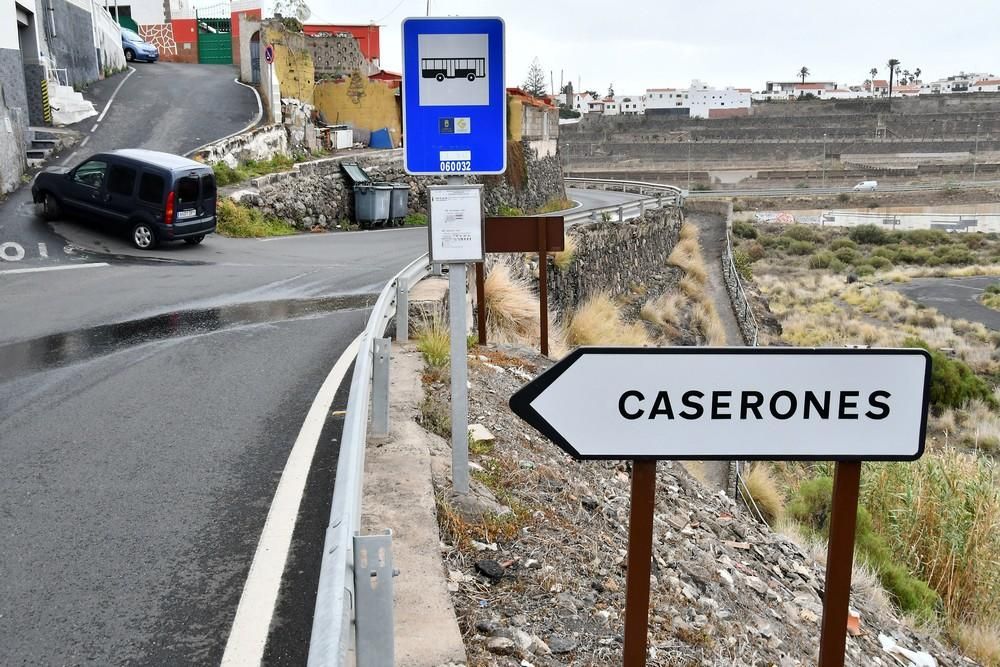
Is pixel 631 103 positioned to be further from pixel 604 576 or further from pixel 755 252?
pixel 604 576

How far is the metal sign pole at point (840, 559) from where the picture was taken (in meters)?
2.68

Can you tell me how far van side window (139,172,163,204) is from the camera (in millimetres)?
15195

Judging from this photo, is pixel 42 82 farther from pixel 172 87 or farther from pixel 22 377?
pixel 22 377

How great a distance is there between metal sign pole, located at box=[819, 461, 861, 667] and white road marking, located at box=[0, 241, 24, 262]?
45.6ft

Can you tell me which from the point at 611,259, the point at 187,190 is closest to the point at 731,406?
the point at 187,190

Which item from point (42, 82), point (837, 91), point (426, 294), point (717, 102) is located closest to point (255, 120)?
point (42, 82)

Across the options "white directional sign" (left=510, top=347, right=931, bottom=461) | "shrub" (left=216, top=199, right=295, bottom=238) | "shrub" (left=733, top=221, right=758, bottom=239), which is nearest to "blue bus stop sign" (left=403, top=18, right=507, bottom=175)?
"white directional sign" (left=510, top=347, right=931, bottom=461)

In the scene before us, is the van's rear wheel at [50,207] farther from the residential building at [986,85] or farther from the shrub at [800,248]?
the residential building at [986,85]

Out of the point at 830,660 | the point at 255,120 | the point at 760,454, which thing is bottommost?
the point at 830,660

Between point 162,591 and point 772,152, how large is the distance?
338ft

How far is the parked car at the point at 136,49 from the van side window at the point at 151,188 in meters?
26.7

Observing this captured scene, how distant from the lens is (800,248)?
188 ft

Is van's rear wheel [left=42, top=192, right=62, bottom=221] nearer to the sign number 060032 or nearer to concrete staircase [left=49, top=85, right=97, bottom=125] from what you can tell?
concrete staircase [left=49, top=85, right=97, bottom=125]

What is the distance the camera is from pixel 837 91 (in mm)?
155750
